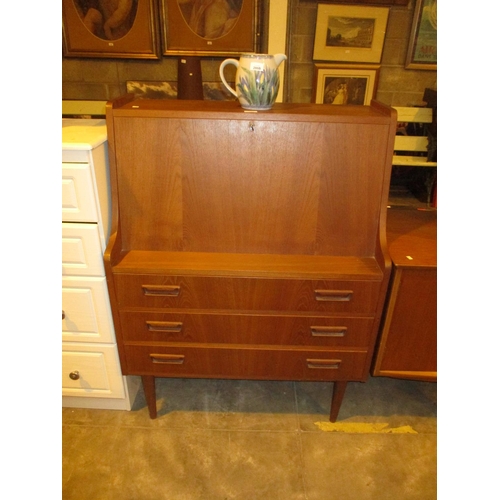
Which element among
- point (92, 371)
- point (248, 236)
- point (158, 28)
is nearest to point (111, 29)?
point (158, 28)

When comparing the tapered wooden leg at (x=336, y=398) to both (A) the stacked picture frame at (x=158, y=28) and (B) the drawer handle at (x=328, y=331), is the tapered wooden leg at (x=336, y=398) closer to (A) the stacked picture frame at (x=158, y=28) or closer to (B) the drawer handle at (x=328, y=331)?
(B) the drawer handle at (x=328, y=331)

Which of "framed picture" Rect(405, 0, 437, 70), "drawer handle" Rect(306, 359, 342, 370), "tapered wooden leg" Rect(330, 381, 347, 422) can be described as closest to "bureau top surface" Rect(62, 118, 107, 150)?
"drawer handle" Rect(306, 359, 342, 370)

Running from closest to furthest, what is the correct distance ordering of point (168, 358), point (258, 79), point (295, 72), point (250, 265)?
point (258, 79), point (250, 265), point (168, 358), point (295, 72)

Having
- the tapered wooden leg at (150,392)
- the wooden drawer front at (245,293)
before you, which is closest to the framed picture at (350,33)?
the wooden drawer front at (245,293)

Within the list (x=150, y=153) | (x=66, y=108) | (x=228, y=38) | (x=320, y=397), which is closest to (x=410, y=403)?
(x=320, y=397)

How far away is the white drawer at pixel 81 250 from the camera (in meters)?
1.22

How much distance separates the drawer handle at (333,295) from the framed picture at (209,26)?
59.1 inches

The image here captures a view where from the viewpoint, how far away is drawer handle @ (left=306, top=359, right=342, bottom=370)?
135 cm

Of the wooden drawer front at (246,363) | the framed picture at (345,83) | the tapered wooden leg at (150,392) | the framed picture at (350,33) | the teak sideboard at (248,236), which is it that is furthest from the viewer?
the framed picture at (345,83)

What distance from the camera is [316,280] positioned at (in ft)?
4.01

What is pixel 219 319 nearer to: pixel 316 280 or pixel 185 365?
pixel 185 365

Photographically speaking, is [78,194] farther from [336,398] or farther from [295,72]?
[295,72]

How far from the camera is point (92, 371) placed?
1.46m

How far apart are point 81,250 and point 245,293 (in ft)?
1.87
